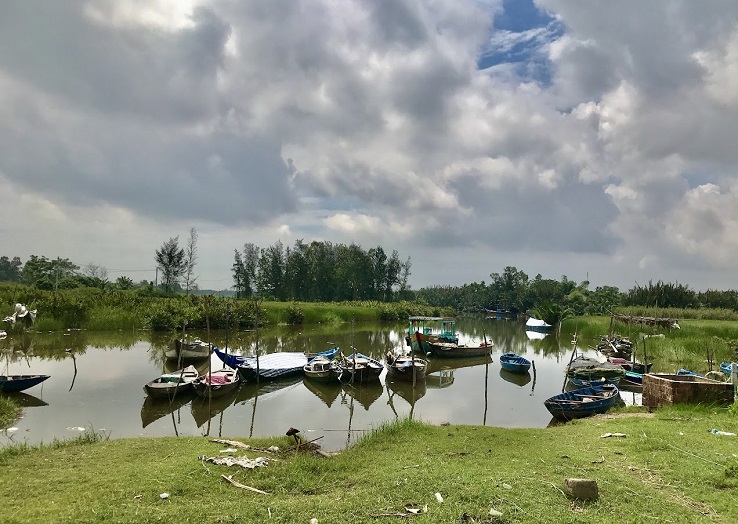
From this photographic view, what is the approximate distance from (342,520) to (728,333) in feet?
109

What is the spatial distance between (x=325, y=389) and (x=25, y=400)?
10170mm

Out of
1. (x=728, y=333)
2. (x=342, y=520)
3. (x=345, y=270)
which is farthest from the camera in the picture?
(x=345, y=270)

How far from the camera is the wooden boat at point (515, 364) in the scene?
2428 centimetres

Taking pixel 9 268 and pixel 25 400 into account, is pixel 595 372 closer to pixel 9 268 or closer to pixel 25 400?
pixel 25 400

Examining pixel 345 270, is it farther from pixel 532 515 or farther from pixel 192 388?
pixel 532 515

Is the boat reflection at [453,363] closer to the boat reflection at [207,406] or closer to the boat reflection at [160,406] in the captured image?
the boat reflection at [207,406]

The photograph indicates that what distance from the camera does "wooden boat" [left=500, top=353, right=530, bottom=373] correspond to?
24281 mm

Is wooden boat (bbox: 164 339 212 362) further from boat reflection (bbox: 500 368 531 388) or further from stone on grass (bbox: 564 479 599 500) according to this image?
stone on grass (bbox: 564 479 599 500)

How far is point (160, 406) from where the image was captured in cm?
1538

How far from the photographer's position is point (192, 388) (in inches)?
646

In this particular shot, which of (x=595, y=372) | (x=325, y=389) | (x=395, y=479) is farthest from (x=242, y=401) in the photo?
(x=595, y=372)

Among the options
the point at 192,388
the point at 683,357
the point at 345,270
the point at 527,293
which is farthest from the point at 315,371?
the point at 527,293

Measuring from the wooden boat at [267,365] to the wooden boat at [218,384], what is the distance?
1.02m

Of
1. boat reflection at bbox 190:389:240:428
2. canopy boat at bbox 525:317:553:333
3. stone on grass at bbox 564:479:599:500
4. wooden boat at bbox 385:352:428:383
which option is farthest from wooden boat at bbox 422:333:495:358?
canopy boat at bbox 525:317:553:333
